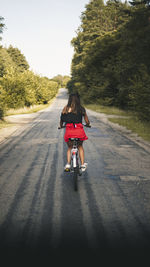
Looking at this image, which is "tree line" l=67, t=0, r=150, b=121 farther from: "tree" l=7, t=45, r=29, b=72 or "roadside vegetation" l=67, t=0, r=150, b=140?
"tree" l=7, t=45, r=29, b=72

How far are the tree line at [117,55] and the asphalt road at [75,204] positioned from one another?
8.90 m

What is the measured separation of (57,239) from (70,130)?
250cm

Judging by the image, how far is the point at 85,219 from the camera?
3535 mm

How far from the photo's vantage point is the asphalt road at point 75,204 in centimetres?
301

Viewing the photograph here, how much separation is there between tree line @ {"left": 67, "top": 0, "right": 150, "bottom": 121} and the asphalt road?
8.90m

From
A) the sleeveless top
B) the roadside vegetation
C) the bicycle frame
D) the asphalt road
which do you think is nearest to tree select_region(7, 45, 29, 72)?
the roadside vegetation

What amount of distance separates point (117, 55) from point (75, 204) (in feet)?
103

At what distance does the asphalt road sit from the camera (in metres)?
3.01

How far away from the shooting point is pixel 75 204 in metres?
4.07

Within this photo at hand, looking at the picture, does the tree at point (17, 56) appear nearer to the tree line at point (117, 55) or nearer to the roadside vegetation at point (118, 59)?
the tree line at point (117, 55)

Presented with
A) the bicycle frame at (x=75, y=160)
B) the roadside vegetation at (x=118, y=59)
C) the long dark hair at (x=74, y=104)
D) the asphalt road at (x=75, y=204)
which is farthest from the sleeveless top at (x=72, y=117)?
the roadside vegetation at (x=118, y=59)

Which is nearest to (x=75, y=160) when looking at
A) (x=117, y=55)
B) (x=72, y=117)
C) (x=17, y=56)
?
(x=72, y=117)

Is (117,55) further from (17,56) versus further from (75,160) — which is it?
(17,56)

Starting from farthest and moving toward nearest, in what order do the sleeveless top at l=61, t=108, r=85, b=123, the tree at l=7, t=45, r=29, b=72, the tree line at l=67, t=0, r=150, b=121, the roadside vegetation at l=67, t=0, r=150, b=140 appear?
1. the tree at l=7, t=45, r=29, b=72
2. the tree line at l=67, t=0, r=150, b=121
3. the roadside vegetation at l=67, t=0, r=150, b=140
4. the sleeveless top at l=61, t=108, r=85, b=123
